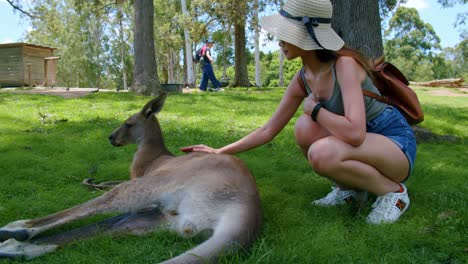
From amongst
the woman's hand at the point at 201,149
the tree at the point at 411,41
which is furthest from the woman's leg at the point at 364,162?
the tree at the point at 411,41

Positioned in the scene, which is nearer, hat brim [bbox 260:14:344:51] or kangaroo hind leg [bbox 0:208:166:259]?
kangaroo hind leg [bbox 0:208:166:259]

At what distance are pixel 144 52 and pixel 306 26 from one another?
820 cm

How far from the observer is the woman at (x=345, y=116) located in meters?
2.73

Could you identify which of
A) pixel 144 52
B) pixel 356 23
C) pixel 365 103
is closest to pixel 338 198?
pixel 365 103

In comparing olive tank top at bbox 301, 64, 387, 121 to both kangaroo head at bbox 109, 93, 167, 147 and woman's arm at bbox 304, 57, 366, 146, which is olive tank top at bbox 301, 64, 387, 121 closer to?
woman's arm at bbox 304, 57, 366, 146

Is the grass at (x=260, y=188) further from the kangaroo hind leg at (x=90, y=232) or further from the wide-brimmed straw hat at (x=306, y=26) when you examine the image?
the wide-brimmed straw hat at (x=306, y=26)

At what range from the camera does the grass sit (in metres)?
2.44

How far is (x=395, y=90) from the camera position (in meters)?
3.07

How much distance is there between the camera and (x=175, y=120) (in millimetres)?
6770

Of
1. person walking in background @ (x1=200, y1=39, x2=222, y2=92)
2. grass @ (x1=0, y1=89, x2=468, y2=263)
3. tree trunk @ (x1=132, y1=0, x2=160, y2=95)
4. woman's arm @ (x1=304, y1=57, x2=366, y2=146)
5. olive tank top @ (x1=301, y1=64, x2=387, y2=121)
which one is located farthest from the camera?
person walking in background @ (x1=200, y1=39, x2=222, y2=92)

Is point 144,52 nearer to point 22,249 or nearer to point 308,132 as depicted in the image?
point 308,132

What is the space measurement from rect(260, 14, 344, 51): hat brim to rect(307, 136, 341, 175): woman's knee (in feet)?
1.90

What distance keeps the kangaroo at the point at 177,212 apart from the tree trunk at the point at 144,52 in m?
7.55

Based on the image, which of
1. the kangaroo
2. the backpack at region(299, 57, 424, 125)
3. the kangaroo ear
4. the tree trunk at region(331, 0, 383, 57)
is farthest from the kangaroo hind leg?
the tree trunk at region(331, 0, 383, 57)
